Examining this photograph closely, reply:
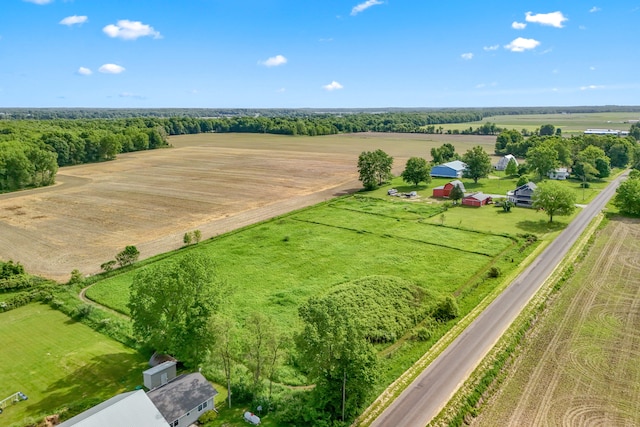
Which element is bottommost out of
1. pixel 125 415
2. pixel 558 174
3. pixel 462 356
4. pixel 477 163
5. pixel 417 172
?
pixel 462 356

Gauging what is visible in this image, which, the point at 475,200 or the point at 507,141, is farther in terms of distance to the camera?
the point at 507,141

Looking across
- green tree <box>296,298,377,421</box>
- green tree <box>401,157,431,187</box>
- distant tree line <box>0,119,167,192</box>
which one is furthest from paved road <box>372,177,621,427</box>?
distant tree line <box>0,119,167,192</box>

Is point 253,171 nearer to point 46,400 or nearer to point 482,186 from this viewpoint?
point 482,186

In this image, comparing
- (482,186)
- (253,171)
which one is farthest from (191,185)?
(482,186)

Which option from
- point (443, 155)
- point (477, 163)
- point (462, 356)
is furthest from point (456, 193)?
point (462, 356)

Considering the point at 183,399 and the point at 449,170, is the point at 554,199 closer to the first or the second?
the point at 449,170

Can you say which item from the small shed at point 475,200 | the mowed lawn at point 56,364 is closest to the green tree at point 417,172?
the small shed at point 475,200

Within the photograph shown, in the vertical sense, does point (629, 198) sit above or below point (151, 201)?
above
